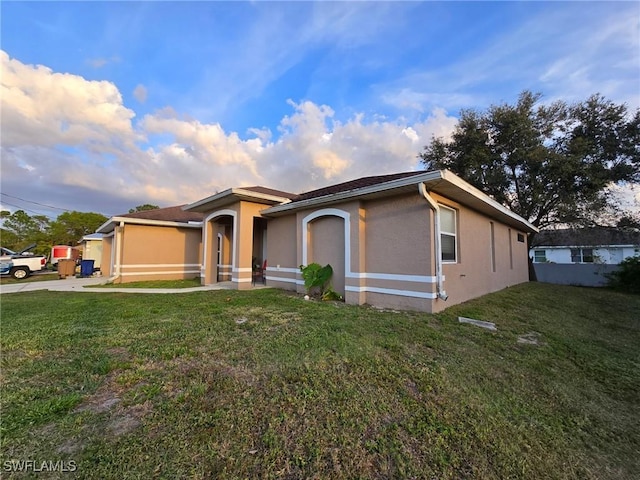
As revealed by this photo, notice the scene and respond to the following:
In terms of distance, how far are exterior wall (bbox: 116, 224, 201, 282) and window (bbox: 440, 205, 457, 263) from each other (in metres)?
11.2

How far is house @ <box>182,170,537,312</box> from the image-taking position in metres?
5.77

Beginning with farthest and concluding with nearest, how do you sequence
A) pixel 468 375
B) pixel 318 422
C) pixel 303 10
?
pixel 303 10
pixel 468 375
pixel 318 422

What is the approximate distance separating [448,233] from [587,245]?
16860 millimetres

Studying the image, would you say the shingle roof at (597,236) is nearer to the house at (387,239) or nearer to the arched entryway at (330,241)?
the house at (387,239)

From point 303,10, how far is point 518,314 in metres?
9.02

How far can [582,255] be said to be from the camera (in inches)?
785

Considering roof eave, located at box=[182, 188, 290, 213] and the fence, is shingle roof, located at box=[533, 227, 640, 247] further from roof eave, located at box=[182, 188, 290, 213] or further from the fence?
roof eave, located at box=[182, 188, 290, 213]

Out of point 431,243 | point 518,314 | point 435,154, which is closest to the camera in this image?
point 431,243

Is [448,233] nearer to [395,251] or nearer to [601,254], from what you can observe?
[395,251]

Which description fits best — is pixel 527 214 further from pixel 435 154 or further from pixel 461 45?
pixel 461 45

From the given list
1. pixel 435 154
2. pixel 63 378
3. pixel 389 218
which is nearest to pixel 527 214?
pixel 435 154

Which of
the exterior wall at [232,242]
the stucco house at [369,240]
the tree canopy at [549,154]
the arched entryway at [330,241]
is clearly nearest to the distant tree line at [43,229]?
the stucco house at [369,240]

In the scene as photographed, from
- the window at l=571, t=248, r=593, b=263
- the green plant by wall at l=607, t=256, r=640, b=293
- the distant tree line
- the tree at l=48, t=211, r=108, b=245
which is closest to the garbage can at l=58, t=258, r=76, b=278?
the distant tree line

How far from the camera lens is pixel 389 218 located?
6.37 m
